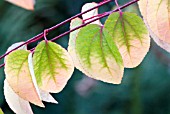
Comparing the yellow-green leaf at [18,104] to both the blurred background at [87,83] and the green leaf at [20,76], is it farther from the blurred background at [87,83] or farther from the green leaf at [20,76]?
the blurred background at [87,83]

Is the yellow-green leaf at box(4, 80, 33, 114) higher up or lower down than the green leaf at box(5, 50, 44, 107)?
lower down

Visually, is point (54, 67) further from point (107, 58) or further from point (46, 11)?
point (46, 11)

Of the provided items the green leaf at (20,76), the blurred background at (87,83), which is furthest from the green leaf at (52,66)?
the blurred background at (87,83)

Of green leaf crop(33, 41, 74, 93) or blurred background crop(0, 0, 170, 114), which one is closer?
green leaf crop(33, 41, 74, 93)

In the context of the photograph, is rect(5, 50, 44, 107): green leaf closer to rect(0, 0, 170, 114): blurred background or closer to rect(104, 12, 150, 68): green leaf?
rect(104, 12, 150, 68): green leaf

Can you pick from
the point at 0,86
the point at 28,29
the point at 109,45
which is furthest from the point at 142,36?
the point at 28,29

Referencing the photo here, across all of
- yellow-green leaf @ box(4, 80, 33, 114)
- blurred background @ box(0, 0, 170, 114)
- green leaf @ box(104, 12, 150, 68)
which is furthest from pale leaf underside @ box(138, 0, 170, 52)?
blurred background @ box(0, 0, 170, 114)
